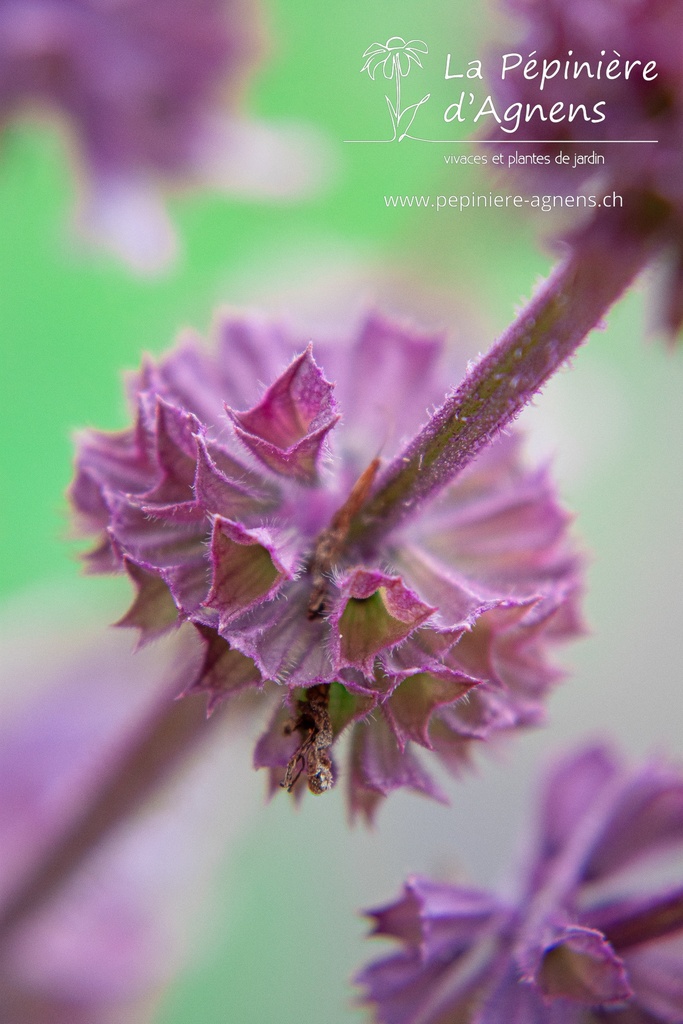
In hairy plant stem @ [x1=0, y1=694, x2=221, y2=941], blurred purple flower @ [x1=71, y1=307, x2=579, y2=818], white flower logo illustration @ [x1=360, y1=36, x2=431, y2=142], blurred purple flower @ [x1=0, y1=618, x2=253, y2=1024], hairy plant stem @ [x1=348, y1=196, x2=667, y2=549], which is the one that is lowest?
blurred purple flower @ [x1=0, y1=618, x2=253, y2=1024]

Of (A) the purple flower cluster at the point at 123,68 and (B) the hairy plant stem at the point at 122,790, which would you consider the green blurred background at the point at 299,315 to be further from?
(B) the hairy plant stem at the point at 122,790

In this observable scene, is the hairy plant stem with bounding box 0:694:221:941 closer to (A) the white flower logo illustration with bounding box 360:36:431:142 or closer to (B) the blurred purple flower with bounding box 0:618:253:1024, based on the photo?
(B) the blurred purple flower with bounding box 0:618:253:1024

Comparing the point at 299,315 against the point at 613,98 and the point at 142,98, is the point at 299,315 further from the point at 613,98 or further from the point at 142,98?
the point at 613,98

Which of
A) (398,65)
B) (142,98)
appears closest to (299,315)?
(142,98)

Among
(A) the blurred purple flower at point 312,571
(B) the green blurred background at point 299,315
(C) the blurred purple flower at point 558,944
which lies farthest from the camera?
(B) the green blurred background at point 299,315

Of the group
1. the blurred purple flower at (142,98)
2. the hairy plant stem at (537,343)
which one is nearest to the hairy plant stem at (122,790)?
the hairy plant stem at (537,343)

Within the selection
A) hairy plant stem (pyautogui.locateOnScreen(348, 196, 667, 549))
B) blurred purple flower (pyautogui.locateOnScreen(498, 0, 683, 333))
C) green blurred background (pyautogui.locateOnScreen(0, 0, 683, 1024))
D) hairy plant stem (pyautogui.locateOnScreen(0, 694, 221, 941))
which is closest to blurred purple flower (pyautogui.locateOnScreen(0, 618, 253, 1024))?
hairy plant stem (pyautogui.locateOnScreen(0, 694, 221, 941))

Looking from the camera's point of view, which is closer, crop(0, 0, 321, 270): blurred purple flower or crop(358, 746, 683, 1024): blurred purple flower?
crop(358, 746, 683, 1024): blurred purple flower
